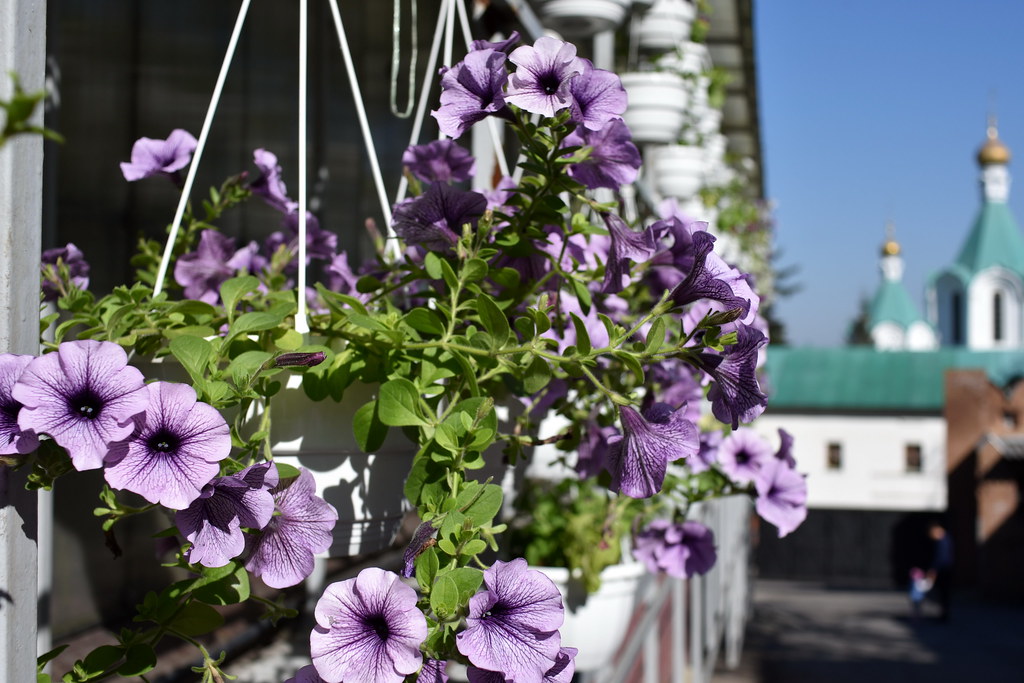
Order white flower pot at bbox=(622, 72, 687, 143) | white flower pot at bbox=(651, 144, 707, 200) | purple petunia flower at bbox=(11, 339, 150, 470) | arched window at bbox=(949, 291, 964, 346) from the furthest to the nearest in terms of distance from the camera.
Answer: arched window at bbox=(949, 291, 964, 346), white flower pot at bbox=(651, 144, 707, 200), white flower pot at bbox=(622, 72, 687, 143), purple petunia flower at bbox=(11, 339, 150, 470)

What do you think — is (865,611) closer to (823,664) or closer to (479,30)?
(823,664)

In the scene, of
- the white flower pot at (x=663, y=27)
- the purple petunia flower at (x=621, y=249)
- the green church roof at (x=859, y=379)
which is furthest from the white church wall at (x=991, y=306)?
the purple petunia flower at (x=621, y=249)

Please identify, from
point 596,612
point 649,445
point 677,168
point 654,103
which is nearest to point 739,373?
point 649,445

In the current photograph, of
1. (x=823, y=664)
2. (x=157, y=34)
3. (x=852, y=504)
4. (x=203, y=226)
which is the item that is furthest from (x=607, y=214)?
(x=852, y=504)

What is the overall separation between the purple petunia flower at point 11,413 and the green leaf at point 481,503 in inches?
12.1

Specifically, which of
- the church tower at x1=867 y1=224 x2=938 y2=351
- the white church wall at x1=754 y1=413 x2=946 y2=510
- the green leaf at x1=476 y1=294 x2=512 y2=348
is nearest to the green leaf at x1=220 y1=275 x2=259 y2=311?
the green leaf at x1=476 y1=294 x2=512 y2=348

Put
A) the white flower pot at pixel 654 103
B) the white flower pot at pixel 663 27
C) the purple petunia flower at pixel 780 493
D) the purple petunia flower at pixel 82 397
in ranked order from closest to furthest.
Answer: the purple petunia flower at pixel 82 397 → the purple petunia flower at pixel 780 493 → the white flower pot at pixel 654 103 → the white flower pot at pixel 663 27

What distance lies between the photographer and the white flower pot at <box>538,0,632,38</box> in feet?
7.84

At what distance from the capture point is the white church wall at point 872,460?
28047 mm

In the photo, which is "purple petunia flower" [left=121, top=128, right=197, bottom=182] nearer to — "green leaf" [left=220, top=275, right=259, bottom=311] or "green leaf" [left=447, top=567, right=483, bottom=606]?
"green leaf" [left=220, top=275, right=259, bottom=311]

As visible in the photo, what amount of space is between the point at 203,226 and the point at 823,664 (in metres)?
16.6

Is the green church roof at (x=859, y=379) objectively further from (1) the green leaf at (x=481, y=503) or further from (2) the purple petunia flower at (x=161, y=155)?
(1) the green leaf at (x=481, y=503)

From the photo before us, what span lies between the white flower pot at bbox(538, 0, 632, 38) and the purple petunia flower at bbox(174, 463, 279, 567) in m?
1.77

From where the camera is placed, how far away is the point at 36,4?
0.78 m
